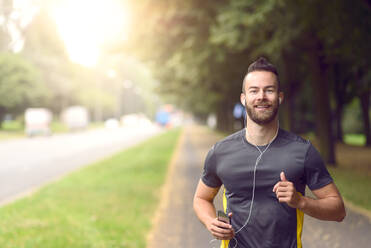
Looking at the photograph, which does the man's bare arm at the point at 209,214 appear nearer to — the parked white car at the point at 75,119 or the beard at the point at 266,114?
the beard at the point at 266,114

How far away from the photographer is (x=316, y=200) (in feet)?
7.69

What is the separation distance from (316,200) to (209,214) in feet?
1.96

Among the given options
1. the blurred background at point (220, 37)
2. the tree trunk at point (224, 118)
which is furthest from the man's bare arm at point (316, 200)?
the tree trunk at point (224, 118)

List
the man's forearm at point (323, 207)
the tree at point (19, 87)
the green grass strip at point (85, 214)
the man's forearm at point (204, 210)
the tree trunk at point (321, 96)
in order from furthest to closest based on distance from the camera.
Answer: the tree at point (19, 87)
the tree trunk at point (321, 96)
the green grass strip at point (85, 214)
the man's forearm at point (204, 210)
the man's forearm at point (323, 207)

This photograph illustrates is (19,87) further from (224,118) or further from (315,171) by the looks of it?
(224,118)

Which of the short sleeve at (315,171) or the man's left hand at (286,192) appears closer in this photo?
the man's left hand at (286,192)

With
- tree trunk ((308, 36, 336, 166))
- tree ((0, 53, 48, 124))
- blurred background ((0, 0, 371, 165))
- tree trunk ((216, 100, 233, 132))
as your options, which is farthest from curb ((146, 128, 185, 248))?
tree trunk ((216, 100, 233, 132))

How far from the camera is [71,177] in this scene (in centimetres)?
1380

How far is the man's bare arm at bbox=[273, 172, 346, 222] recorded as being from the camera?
2.21 m

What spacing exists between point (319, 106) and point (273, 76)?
1376 centimetres

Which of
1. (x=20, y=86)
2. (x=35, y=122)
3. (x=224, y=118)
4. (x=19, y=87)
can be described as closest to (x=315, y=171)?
(x=19, y=87)

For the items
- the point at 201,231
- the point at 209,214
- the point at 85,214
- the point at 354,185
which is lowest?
the point at 354,185

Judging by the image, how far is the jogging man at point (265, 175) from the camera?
7.85 ft

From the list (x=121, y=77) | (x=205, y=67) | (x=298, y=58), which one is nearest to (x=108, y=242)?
(x=205, y=67)
